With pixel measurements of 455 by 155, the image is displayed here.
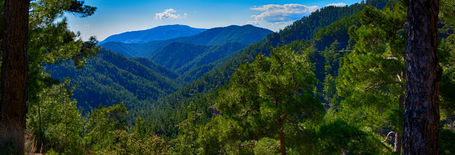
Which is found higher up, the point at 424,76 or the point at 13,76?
the point at 13,76

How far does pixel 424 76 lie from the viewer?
12.7ft

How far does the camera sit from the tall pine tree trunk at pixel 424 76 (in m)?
3.81

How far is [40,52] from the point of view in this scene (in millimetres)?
8555

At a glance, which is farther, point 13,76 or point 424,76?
point 13,76

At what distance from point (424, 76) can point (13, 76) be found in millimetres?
8370

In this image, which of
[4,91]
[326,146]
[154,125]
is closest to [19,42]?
[4,91]

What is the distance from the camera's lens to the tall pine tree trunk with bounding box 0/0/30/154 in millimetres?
5375

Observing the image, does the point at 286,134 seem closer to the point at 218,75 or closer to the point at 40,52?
the point at 40,52

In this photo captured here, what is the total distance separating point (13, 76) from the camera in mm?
5457

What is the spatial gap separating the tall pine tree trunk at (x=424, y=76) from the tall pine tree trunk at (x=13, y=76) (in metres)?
8.11

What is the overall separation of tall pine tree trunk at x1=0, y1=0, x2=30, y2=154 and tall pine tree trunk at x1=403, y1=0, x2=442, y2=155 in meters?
8.11

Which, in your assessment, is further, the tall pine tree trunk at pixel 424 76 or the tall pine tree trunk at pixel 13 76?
the tall pine tree trunk at pixel 13 76

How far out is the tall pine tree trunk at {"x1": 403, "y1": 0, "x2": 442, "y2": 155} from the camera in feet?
12.5

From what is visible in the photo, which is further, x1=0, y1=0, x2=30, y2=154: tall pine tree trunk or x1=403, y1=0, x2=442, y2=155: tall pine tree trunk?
x1=0, y1=0, x2=30, y2=154: tall pine tree trunk
